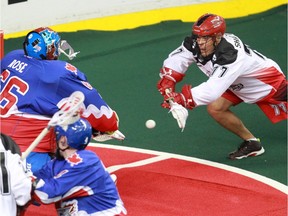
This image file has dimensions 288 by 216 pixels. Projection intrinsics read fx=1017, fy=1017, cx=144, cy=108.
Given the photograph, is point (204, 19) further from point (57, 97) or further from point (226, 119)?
point (57, 97)

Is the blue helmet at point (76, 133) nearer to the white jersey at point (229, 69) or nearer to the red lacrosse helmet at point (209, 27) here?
the white jersey at point (229, 69)

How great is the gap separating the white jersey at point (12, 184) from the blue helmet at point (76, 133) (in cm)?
29

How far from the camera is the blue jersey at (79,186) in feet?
18.5

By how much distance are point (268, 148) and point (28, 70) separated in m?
2.54

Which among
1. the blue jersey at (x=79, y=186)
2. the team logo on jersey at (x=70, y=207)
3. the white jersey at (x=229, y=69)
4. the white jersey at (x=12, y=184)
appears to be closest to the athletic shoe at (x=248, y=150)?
the white jersey at (x=229, y=69)

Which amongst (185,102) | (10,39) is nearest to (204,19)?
(185,102)

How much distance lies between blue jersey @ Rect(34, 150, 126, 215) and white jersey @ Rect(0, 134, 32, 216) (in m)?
0.08

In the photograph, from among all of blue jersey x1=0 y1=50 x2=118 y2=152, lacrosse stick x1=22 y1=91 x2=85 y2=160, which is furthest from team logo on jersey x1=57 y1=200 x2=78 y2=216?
blue jersey x1=0 y1=50 x2=118 y2=152

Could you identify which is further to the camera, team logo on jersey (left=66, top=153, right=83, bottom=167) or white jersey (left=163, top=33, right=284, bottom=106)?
white jersey (left=163, top=33, right=284, bottom=106)

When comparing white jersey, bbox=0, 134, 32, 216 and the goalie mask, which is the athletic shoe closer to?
the goalie mask

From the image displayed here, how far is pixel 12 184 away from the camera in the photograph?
5.56 meters

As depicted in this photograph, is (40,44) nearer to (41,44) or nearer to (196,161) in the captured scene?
(41,44)

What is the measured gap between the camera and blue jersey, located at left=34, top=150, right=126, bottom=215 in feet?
18.5

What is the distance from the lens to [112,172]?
782cm
